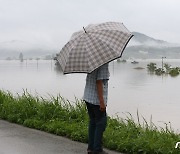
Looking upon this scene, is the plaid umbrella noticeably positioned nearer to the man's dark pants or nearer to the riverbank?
the man's dark pants

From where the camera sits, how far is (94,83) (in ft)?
13.6

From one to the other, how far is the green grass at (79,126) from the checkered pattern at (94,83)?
2.56 feet

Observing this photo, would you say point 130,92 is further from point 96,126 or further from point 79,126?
point 96,126

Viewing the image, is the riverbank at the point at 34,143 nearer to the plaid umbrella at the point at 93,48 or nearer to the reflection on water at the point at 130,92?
the plaid umbrella at the point at 93,48

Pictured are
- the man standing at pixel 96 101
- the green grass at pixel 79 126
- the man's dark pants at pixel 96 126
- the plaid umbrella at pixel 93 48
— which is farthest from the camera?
the green grass at pixel 79 126

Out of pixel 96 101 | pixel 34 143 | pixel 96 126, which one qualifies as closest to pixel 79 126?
pixel 34 143

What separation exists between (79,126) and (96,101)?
148 centimetres

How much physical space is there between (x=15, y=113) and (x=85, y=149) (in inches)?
94.6

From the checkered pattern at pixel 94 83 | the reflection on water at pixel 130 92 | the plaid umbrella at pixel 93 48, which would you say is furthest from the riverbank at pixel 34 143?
the reflection on water at pixel 130 92

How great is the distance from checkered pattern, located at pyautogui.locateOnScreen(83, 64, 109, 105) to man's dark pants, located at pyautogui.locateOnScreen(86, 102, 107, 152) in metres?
0.09

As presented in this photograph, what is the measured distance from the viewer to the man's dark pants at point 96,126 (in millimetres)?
4223

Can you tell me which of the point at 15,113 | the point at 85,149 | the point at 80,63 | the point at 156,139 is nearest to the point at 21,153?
the point at 85,149

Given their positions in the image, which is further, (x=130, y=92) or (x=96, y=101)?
(x=130, y=92)

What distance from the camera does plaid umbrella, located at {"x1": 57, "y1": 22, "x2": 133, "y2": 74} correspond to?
395 cm
